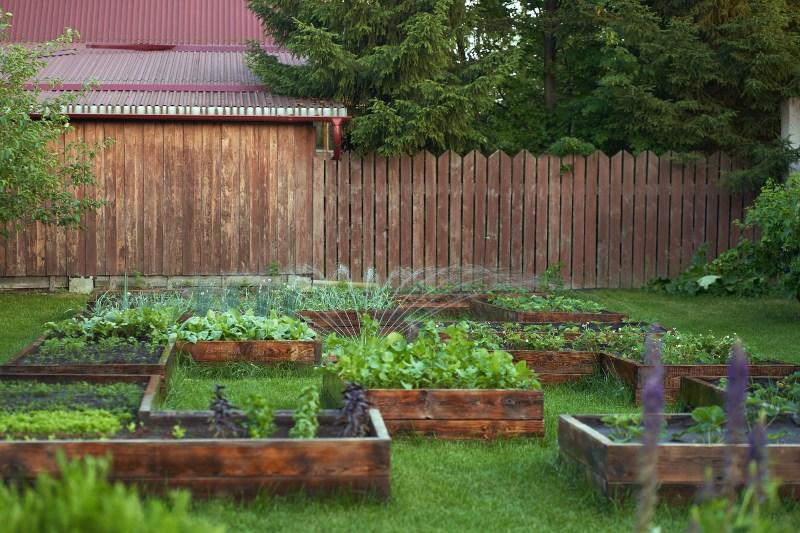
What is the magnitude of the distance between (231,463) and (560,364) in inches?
139

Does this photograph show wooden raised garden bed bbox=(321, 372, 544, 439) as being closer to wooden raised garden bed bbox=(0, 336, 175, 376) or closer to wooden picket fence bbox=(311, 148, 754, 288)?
wooden raised garden bed bbox=(0, 336, 175, 376)

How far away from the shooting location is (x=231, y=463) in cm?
409

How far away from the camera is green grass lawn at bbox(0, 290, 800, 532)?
3.98 meters

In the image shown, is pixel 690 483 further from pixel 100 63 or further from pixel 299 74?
pixel 100 63

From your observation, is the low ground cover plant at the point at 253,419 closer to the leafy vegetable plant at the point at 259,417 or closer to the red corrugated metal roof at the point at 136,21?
the leafy vegetable plant at the point at 259,417

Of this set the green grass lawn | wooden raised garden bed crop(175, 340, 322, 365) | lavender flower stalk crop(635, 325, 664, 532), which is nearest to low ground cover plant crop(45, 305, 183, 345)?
wooden raised garden bed crop(175, 340, 322, 365)

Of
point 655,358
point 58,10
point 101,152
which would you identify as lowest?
point 655,358

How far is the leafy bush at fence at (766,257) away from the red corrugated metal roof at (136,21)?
27.2 feet

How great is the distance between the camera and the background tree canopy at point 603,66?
12.9 m

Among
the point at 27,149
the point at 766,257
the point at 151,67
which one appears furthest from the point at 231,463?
the point at 151,67

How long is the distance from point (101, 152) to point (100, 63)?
254 centimetres

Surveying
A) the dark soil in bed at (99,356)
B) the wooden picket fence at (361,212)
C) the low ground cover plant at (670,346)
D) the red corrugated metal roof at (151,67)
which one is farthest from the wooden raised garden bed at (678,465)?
the red corrugated metal roof at (151,67)

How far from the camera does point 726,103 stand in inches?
587

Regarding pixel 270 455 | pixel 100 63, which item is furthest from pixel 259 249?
pixel 270 455
